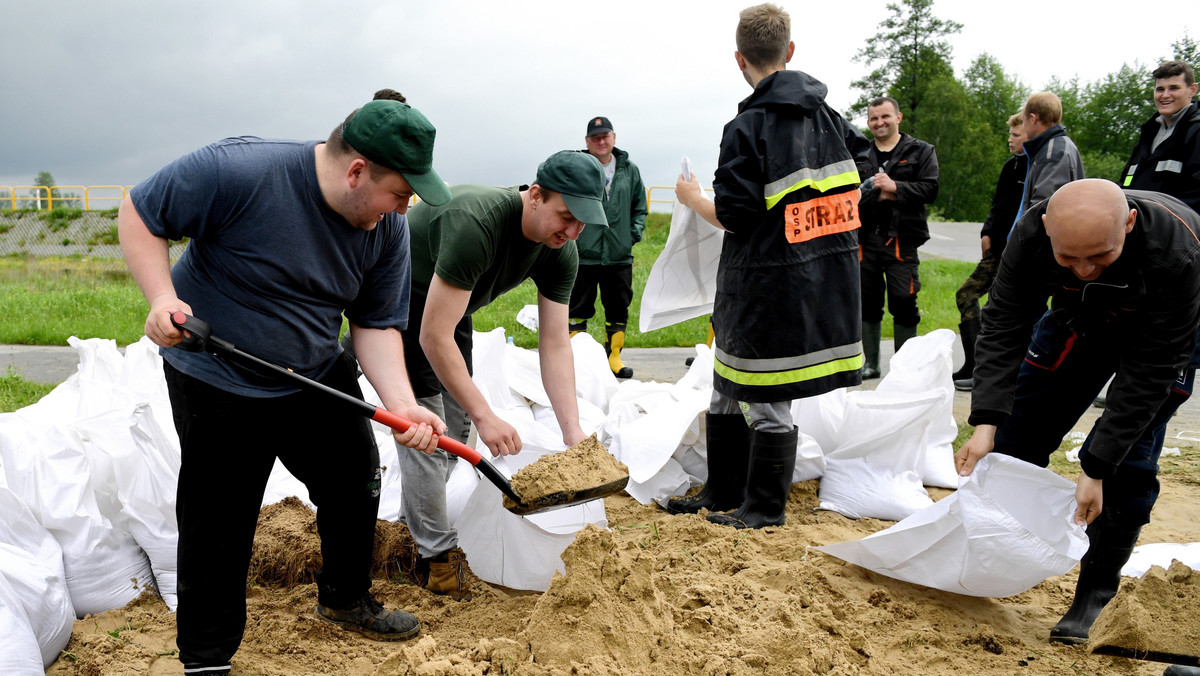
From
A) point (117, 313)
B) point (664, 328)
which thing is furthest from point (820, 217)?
point (117, 313)

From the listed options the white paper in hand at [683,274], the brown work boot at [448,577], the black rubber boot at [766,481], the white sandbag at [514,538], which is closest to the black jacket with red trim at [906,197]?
the white paper in hand at [683,274]

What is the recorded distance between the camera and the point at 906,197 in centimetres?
567

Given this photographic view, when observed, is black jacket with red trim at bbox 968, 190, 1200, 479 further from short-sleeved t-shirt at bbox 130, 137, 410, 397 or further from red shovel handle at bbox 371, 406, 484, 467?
short-sleeved t-shirt at bbox 130, 137, 410, 397

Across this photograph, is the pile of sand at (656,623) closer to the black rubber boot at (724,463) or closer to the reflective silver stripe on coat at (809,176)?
the black rubber boot at (724,463)

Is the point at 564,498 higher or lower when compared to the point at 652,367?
higher

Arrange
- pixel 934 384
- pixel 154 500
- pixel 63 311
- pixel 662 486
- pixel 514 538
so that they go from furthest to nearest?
pixel 63 311 → pixel 934 384 → pixel 662 486 → pixel 514 538 → pixel 154 500

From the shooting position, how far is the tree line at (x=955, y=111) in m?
40.4

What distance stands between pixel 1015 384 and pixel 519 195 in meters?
Answer: 1.72

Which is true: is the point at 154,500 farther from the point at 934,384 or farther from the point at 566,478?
the point at 934,384

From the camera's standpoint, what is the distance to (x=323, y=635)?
2.58m

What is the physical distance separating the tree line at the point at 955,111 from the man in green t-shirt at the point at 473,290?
132 ft

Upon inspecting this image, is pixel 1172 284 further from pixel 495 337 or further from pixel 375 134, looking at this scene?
pixel 495 337

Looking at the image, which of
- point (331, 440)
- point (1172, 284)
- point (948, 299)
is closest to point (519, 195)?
point (331, 440)

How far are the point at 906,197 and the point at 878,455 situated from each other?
2453mm
